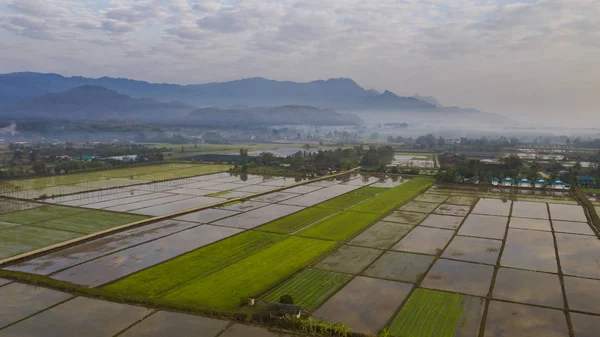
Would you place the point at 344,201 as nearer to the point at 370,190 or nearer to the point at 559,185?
the point at 370,190

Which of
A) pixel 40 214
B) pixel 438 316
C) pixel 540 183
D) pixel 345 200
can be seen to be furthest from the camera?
pixel 540 183

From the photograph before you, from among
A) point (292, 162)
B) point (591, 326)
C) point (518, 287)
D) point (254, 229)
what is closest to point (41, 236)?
point (254, 229)

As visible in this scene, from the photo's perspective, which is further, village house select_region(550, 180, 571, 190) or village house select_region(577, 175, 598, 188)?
village house select_region(577, 175, 598, 188)

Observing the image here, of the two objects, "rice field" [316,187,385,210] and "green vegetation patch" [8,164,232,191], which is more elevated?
"green vegetation patch" [8,164,232,191]

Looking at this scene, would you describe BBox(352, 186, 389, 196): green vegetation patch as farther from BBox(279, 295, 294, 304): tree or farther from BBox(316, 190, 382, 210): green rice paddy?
BBox(279, 295, 294, 304): tree

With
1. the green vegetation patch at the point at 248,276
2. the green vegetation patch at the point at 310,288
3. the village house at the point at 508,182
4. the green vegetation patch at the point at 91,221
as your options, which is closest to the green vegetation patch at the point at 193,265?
the green vegetation patch at the point at 248,276

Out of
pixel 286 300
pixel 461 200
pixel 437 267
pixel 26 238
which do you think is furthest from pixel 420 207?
pixel 26 238

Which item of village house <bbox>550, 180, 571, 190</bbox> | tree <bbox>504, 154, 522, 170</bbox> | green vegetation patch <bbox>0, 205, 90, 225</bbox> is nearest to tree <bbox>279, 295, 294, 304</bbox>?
green vegetation patch <bbox>0, 205, 90, 225</bbox>
